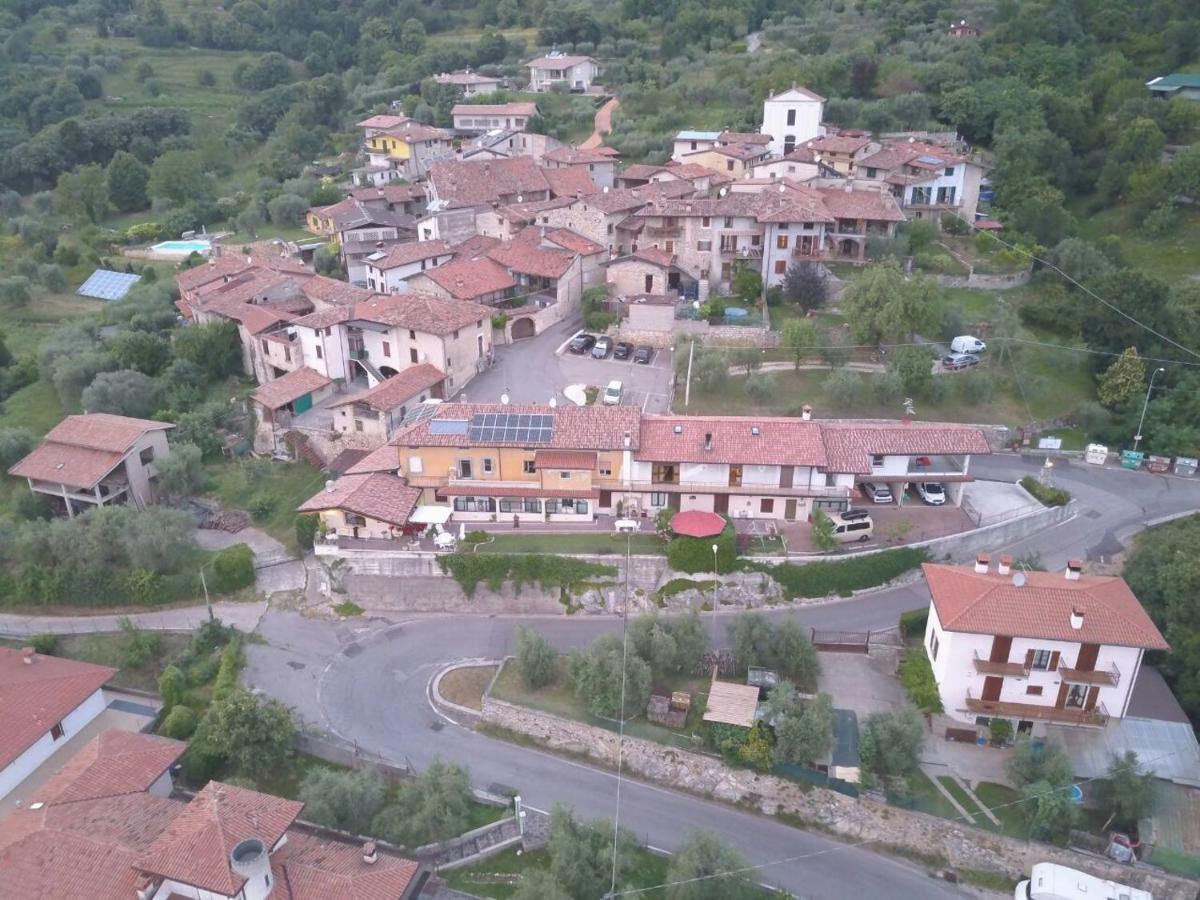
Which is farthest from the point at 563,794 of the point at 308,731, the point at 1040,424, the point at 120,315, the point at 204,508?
the point at 120,315

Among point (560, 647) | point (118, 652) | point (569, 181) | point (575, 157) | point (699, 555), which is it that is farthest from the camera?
point (575, 157)

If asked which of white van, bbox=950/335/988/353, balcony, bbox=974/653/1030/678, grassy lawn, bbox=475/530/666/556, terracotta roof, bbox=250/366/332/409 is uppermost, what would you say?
white van, bbox=950/335/988/353

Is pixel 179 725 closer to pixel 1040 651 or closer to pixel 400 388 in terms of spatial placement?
pixel 400 388

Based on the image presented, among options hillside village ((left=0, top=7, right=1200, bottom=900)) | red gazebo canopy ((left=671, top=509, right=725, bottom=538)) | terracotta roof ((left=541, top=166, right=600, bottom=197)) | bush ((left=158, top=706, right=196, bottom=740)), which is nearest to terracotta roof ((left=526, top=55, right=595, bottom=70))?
hillside village ((left=0, top=7, right=1200, bottom=900))

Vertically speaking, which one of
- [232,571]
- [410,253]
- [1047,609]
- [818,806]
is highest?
[410,253]

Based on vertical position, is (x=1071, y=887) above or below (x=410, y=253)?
below

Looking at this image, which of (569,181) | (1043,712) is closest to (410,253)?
(569,181)

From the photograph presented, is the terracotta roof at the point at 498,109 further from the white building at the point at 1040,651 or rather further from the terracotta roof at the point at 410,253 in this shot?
the white building at the point at 1040,651

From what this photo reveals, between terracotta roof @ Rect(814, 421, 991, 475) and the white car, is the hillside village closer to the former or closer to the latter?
terracotta roof @ Rect(814, 421, 991, 475)
